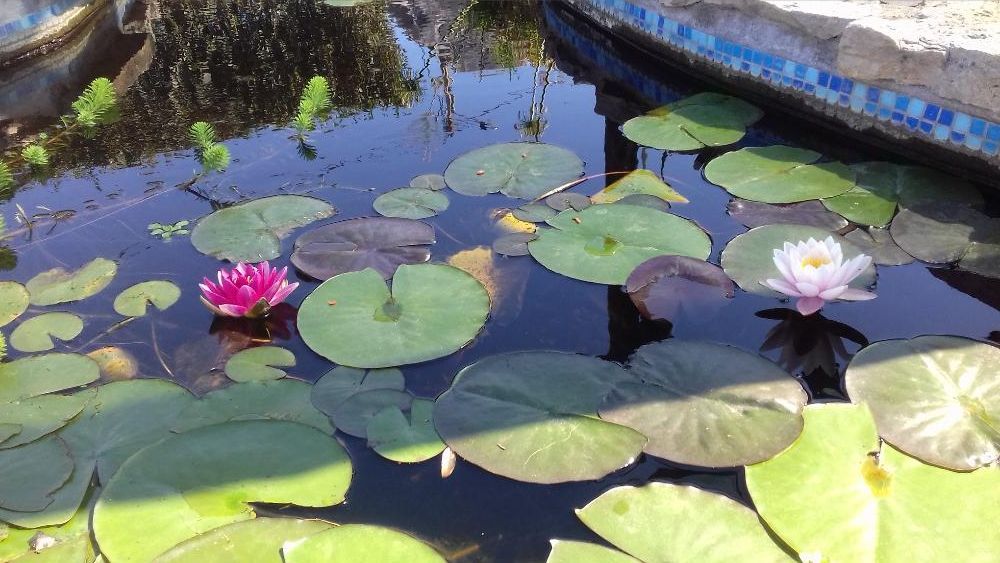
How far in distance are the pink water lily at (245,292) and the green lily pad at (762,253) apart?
1236mm

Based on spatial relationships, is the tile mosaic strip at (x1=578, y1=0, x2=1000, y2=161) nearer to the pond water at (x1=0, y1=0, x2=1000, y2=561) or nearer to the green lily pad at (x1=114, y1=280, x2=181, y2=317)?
the pond water at (x1=0, y1=0, x2=1000, y2=561)

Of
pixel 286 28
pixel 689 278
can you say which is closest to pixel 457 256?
pixel 689 278

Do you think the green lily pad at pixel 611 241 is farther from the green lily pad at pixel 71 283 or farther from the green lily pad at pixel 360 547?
the green lily pad at pixel 71 283

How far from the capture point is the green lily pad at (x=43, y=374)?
1626 mm

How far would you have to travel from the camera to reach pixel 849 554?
116 cm

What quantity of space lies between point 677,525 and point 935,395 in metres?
0.68

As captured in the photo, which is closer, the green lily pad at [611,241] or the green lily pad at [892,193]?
the green lily pad at [611,241]

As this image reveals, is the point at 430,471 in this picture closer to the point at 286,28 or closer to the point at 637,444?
the point at 637,444

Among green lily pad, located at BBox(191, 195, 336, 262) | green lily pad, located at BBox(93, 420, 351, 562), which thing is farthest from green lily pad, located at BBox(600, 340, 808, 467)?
green lily pad, located at BBox(191, 195, 336, 262)

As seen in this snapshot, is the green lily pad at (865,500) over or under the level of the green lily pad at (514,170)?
under

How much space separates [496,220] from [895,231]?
123 cm

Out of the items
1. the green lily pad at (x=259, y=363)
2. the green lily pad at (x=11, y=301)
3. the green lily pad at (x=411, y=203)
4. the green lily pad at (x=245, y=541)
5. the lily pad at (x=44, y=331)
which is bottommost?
the green lily pad at (x=245, y=541)

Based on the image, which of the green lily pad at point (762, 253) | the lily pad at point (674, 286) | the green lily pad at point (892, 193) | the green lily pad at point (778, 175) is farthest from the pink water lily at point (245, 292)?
the green lily pad at point (892, 193)

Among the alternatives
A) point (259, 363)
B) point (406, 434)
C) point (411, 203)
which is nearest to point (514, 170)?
point (411, 203)
